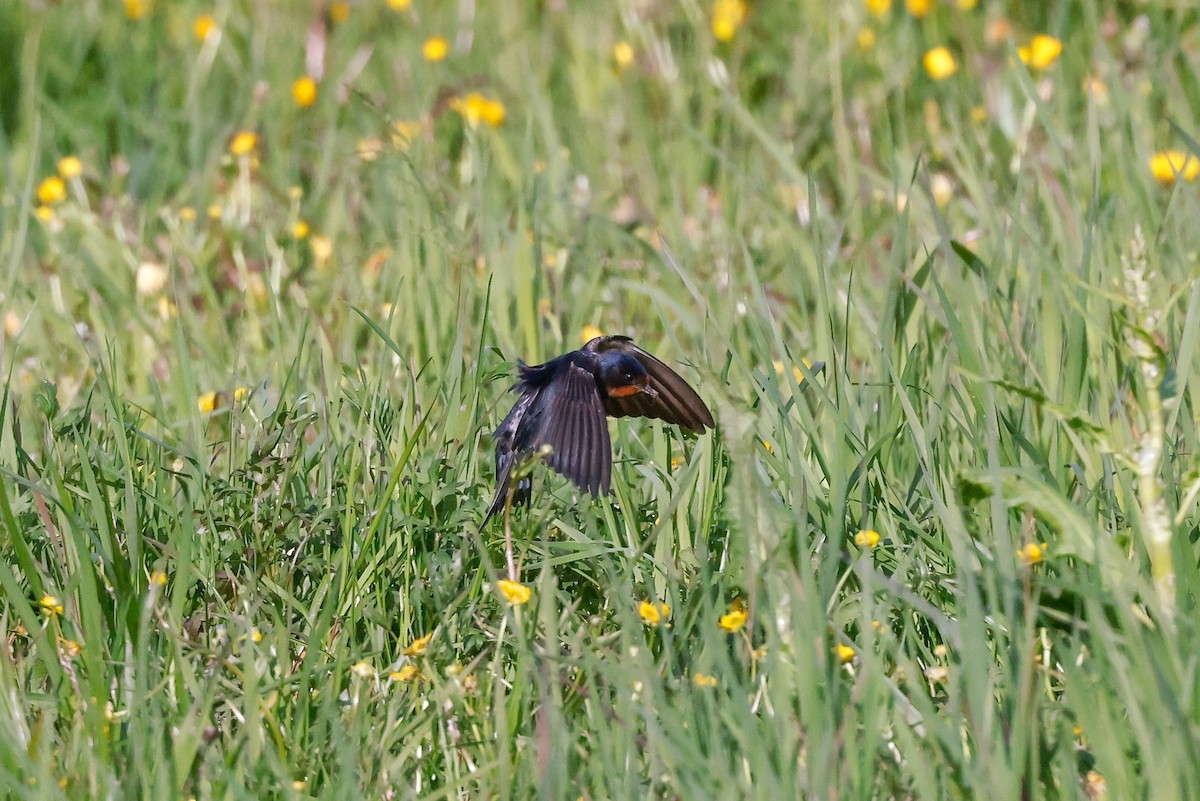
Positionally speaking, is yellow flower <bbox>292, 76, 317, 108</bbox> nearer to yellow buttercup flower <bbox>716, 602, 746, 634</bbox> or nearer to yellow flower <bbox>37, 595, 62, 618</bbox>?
yellow flower <bbox>37, 595, 62, 618</bbox>

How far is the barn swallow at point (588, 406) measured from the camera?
2.29 metres

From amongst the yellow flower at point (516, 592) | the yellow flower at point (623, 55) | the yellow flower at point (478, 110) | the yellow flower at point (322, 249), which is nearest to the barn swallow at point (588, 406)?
the yellow flower at point (516, 592)

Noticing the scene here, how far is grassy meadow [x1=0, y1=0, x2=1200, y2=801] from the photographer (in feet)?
6.11

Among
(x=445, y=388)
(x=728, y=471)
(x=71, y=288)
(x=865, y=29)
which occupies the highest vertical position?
(x=865, y=29)

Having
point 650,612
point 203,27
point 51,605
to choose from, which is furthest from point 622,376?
point 203,27

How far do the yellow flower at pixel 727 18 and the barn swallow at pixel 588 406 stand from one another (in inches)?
130

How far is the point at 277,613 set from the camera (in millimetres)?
2297

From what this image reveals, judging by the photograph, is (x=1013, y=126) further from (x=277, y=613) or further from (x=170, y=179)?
(x=277, y=613)

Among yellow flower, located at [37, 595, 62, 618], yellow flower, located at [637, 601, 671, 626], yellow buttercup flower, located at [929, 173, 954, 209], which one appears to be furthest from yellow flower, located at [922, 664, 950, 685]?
yellow buttercup flower, located at [929, 173, 954, 209]

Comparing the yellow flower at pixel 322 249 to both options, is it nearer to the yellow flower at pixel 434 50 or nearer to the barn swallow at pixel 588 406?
the yellow flower at pixel 434 50

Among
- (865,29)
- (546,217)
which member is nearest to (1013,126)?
(865,29)

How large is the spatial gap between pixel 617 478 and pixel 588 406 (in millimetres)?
234

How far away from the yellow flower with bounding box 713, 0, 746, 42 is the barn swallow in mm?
3296

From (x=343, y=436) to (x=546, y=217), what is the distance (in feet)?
5.24
